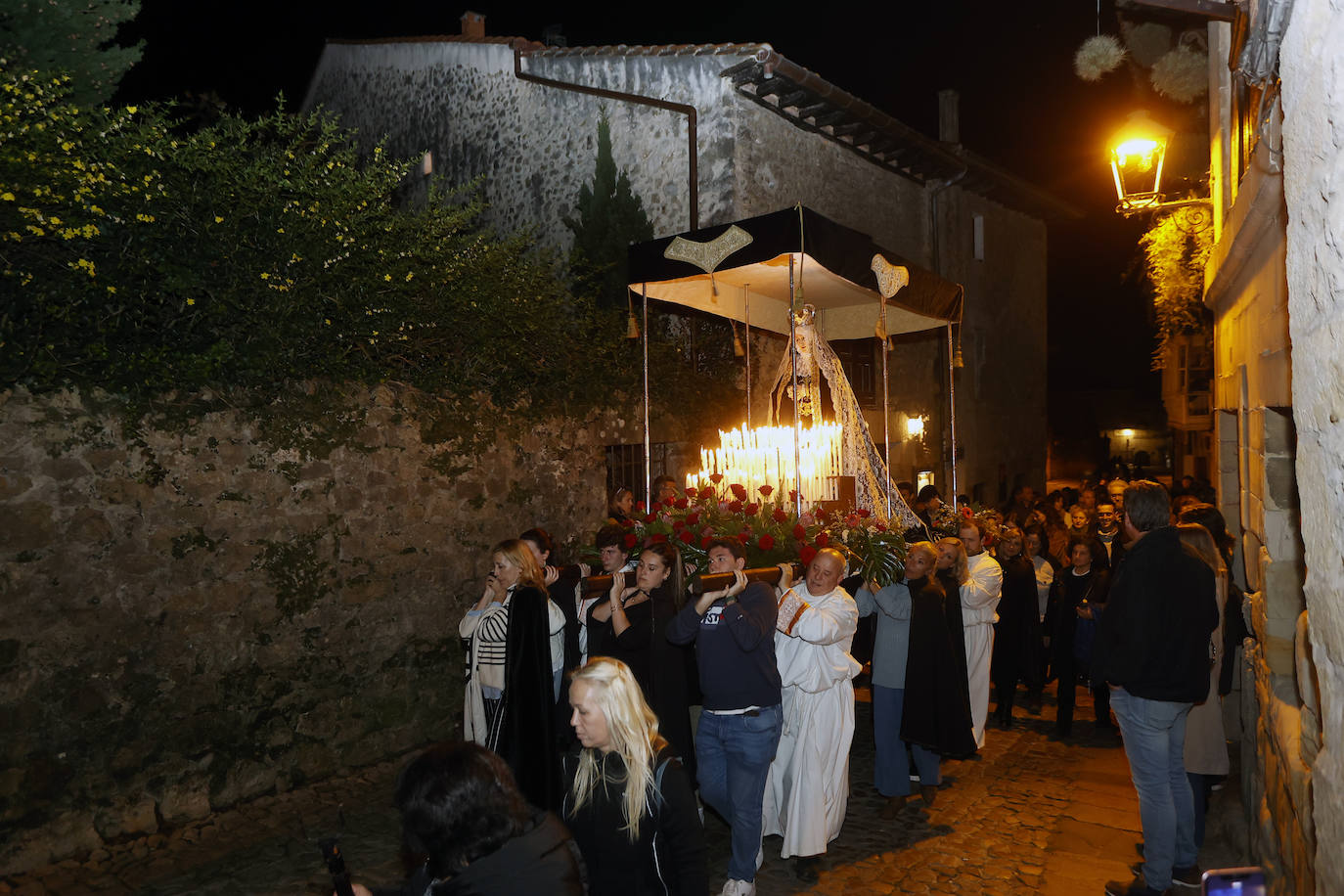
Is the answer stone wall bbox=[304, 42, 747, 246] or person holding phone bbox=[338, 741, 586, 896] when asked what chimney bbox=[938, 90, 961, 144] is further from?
person holding phone bbox=[338, 741, 586, 896]

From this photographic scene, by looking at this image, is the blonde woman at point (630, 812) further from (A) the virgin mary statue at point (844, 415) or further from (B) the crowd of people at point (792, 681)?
(A) the virgin mary statue at point (844, 415)

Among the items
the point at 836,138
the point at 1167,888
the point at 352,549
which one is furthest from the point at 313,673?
the point at 836,138

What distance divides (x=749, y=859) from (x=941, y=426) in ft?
48.7

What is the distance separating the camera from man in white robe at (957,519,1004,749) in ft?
22.7

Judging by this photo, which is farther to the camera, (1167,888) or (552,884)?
(1167,888)

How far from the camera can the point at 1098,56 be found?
7.59 meters

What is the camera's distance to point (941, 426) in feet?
60.2

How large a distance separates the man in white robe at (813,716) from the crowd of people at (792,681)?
1 centimetres

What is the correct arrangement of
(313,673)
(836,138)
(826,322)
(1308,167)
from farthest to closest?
(836,138) → (826,322) → (313,673) → (1308,167)

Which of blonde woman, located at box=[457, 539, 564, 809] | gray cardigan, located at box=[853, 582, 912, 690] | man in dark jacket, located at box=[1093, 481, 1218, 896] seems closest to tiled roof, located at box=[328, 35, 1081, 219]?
gray cardigan, located at box=[853, 582, 912, 690]

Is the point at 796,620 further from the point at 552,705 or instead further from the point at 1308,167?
the point at 1308,167

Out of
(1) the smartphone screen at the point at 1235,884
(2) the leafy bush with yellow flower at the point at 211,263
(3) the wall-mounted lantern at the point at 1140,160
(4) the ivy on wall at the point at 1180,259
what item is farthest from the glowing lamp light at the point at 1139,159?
(1) the smartphone screen at the point at 1235,884

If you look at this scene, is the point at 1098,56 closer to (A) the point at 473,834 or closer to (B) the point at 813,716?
(B) the point at 813,716

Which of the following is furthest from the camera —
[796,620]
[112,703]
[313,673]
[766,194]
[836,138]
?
[836,138]
